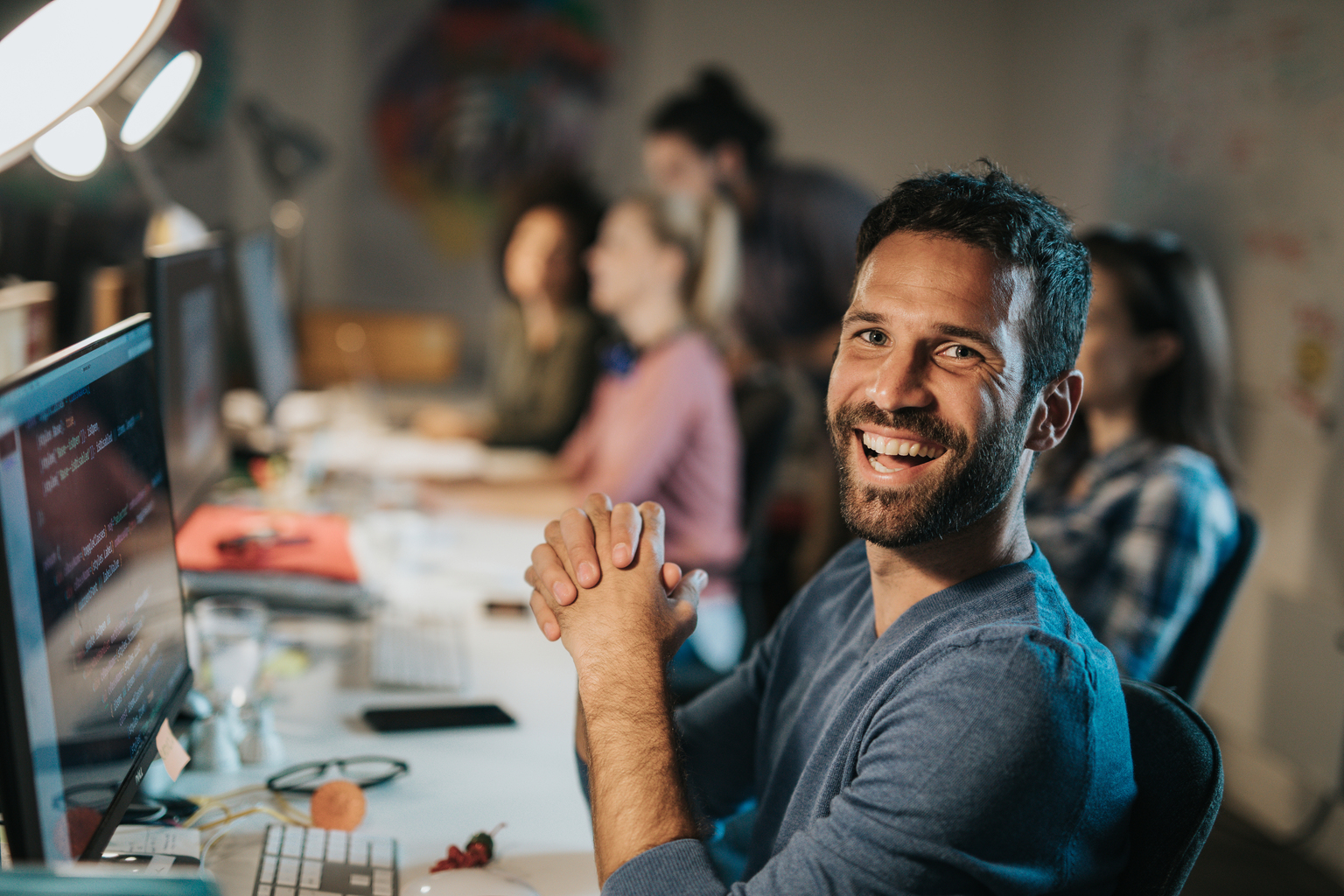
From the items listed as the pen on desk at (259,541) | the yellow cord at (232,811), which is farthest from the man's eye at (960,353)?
the pen on desk at (259,541)

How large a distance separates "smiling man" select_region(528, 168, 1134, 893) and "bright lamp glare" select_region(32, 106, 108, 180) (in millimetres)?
1402

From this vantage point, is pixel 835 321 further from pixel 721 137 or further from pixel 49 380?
pixel 49 380

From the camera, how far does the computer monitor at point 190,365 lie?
1.57 m

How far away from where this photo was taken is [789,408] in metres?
2.60

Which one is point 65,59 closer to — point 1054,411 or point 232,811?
point 232,811

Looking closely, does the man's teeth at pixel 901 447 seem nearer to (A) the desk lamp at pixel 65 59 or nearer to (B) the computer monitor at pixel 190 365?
(A) the desk lamp at pixel 65 59

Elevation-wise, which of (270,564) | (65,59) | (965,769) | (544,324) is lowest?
(270,564)

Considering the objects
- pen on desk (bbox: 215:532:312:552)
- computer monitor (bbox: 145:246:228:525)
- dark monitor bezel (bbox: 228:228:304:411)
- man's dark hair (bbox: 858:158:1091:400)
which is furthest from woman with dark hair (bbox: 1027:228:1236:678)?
dark monitor bezel (bbox: 228:228:304:411)

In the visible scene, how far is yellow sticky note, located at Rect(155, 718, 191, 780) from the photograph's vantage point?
40.4 inches

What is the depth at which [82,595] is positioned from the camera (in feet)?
2.68

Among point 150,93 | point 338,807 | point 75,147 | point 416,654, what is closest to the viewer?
point 338,807

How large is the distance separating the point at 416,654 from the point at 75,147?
1.19m

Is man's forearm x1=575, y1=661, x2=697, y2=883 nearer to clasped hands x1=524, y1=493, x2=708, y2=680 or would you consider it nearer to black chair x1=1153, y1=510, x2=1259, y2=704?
clasped hands x1=524, y1=493, x2=708, y2=680

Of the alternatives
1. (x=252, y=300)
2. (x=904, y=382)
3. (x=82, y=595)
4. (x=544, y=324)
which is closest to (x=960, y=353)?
(x=904, y=382)
